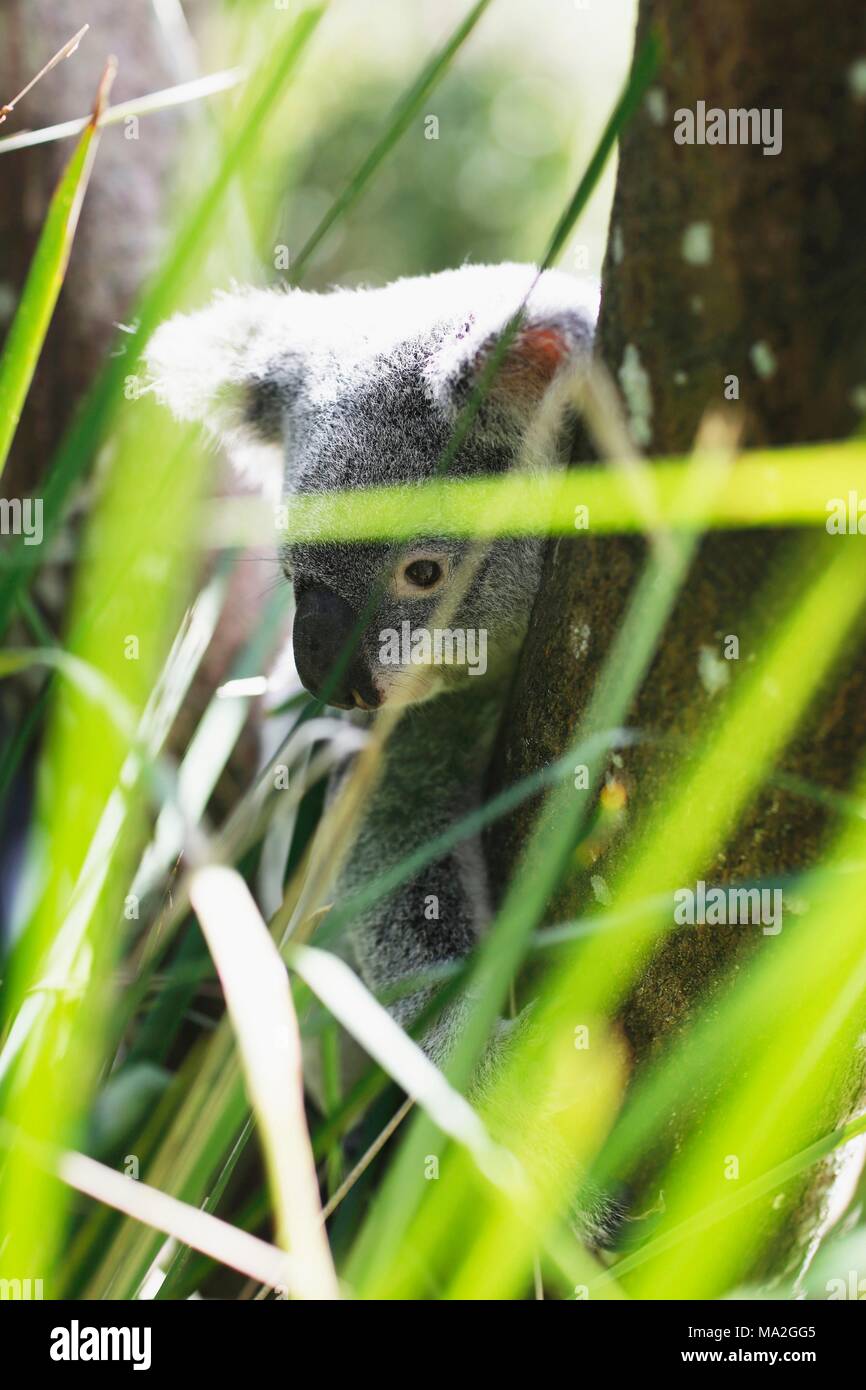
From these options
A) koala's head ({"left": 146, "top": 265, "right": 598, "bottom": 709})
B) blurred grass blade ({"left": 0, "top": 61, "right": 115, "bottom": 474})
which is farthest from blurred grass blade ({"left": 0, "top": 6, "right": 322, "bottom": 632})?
koala's head ({"left": 146, "top": 265, "right": 598, "bottom": 709})

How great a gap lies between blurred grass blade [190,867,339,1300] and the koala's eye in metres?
1.01

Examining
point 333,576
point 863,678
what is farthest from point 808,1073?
point 333,576

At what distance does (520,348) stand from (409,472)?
1.10 ft

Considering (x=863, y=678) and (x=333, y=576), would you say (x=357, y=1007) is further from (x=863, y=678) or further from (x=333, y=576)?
(x=333, y=576)

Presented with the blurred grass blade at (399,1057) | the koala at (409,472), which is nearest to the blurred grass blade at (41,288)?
the koala at (409,472)

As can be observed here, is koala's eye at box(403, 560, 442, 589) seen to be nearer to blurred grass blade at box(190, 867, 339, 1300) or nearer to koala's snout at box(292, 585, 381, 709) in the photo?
koala's snout at box(292, 585, 381, 709)

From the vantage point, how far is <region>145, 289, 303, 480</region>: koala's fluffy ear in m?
2.59

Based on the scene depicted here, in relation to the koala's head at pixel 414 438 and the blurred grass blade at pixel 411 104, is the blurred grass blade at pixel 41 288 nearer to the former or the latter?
the blurred grass blade at pixel 411 104

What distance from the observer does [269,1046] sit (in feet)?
3.48

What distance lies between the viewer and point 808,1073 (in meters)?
1.42

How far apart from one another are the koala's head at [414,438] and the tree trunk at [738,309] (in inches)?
20.0

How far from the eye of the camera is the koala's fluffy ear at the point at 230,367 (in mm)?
2588

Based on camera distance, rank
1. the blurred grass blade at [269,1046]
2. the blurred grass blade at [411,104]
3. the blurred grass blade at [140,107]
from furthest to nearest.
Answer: the blurred grass blade at [140,107]
the blurred grass blade at [411,104]
the blurred grass blade at [269,1046]
